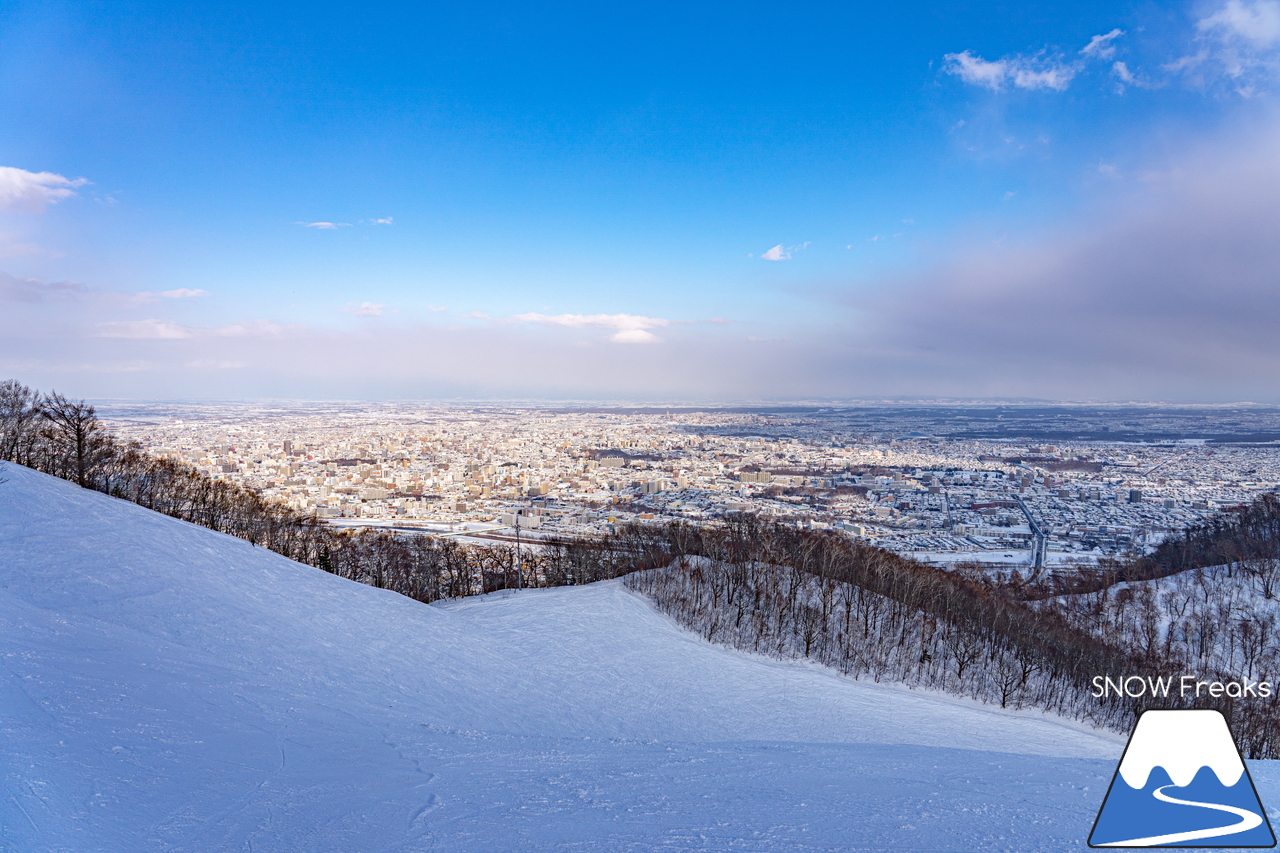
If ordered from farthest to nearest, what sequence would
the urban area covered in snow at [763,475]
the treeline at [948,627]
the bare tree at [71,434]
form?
1. the urban area covered in snow at [763,475]
2. the bare tree at [71,434]
3. the treeline at [948,627]

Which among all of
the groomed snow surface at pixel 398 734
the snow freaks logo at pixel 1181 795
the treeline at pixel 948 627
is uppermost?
the snow freaks logo at pixel 1181 795

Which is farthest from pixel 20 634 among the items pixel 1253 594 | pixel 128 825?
pixel 1253 594

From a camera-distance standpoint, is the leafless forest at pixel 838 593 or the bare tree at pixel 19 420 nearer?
the leafless forest at pixel 838 593

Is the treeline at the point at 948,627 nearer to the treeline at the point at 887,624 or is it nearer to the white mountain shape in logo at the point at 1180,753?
the treeline at the point at 887,624

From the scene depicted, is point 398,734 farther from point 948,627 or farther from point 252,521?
point 252,521

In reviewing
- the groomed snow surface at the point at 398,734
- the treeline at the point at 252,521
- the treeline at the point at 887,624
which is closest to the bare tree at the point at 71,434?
the treeline at the point at 252,521

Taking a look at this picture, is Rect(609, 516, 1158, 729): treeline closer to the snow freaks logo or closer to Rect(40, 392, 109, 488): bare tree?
the snow freaks logo

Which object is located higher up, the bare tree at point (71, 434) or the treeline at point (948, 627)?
the bare tree at point (71, 434)

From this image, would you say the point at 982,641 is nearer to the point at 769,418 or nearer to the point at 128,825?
the point at 128,825

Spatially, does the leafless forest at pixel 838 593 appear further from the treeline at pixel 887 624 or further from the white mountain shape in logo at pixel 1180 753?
the white mountain shape in logo at pixel 1180 753

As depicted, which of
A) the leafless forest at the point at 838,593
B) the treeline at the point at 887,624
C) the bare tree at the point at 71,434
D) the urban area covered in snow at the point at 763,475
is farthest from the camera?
the urban area covered in snow at the point at 763,475
